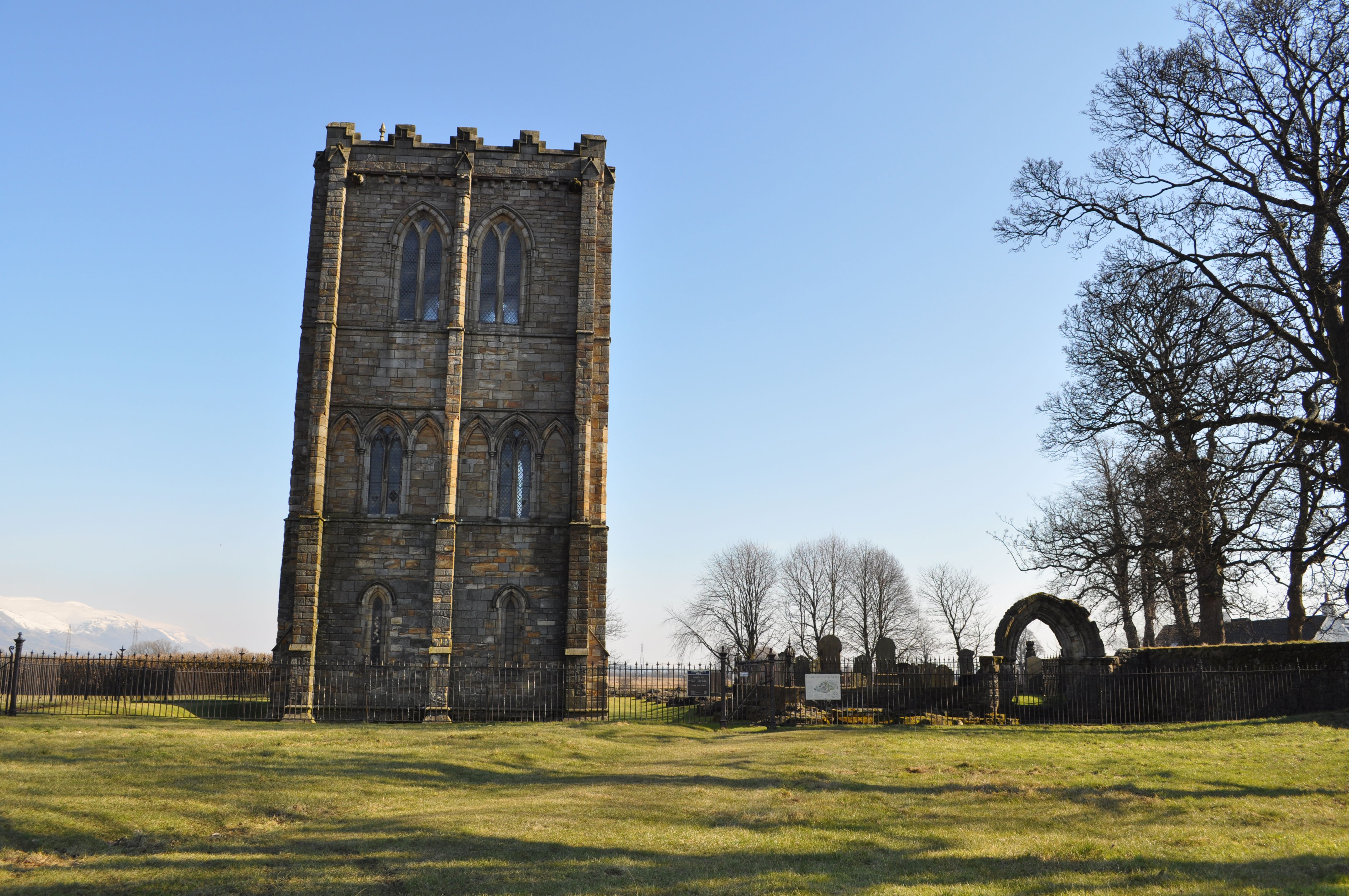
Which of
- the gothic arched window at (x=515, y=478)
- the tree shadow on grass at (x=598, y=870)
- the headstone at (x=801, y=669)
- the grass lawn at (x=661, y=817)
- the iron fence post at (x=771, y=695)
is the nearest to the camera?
the tree shadow on grass at (x=598, y=870)

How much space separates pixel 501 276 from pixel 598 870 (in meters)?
21.5

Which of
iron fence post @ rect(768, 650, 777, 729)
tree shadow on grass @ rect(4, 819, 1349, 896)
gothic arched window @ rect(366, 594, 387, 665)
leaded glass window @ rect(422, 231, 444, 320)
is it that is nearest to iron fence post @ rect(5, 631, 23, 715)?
gothic arched window @ rect(366, 594, 387, 665)

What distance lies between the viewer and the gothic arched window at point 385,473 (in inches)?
1022

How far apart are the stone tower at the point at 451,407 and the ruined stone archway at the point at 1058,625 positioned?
449 inches

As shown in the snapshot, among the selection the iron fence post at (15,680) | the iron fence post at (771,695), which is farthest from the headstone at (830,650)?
the iron fence post at (15,680)

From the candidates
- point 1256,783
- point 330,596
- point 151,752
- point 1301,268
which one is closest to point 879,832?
point 1256,783

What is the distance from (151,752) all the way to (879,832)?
9.52 metres

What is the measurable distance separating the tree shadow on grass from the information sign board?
42.0ft

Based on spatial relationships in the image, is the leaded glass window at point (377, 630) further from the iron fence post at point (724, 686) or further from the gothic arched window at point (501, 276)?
the iron fence post at point (724, 686)

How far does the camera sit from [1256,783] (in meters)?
12.5

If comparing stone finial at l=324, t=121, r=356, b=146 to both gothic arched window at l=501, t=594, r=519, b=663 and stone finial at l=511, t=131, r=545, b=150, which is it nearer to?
stone finial at l=511, t=131, r=545, b=150

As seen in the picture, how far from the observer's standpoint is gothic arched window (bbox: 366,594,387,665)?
81.8 ft

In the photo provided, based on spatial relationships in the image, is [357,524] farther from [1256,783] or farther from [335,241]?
[1256,783]

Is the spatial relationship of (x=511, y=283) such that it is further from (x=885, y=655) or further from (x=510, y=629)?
(x=885, y=655)
